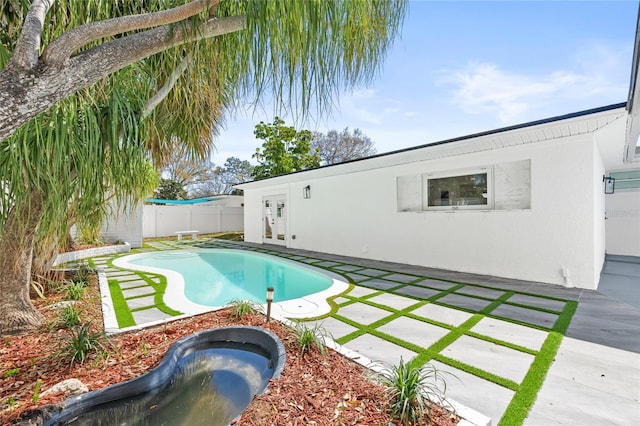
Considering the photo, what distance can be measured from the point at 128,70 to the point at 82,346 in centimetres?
301

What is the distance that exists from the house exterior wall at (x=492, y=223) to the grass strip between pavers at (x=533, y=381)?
10.2ft

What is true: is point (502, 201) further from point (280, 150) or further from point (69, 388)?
point (280, 150)

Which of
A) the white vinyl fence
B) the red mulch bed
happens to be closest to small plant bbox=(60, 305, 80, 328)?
the red mulch bed

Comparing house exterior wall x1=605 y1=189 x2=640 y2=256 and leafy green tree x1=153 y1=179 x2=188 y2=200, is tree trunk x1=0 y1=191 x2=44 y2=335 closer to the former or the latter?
house exterior wall x1=605 y1=189 x2=640 y2=256

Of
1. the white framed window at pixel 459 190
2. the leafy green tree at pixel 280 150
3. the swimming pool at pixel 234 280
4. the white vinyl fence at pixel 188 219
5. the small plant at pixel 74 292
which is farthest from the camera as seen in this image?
the leafy green tree at pixel 280 150

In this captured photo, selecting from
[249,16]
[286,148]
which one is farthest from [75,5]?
[286,148]

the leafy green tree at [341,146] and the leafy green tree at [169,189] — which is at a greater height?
the leafy green tree at [341,146]

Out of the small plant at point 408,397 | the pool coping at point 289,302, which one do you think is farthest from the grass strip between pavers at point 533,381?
the pool coping at point 289,302

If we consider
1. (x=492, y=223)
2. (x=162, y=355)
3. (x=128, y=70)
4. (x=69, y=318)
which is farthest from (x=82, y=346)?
(x=492, y=223)

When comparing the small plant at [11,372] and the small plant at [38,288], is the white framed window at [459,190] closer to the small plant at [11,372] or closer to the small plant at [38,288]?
the small plant at [11,372]

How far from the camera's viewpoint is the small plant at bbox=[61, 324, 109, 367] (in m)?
3.14

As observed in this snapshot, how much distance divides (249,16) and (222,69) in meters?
0.64

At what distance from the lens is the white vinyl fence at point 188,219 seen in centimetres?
1998

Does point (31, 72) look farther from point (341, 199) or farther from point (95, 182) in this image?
point (341, 199)
